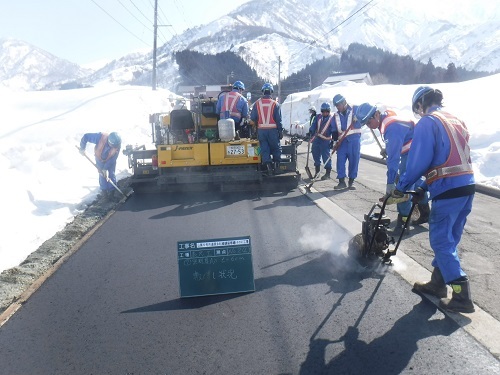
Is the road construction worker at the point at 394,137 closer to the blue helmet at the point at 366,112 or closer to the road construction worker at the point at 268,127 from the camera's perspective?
the blue helmet at the point at 366,112

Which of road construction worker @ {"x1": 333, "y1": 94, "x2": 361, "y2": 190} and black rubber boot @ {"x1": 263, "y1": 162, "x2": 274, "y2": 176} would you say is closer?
road construction worker @ {"x1": 333, "y1": 94, "x2": 361, "y2": 190}

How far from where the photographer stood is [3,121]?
19.3 m

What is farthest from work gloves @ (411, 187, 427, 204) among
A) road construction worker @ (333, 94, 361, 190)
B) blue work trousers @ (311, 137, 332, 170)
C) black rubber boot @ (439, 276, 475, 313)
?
blue work trousers @ (311, 137, 332, 170)

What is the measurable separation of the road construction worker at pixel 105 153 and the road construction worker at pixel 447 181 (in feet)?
21.5

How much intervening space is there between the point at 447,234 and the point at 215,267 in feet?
6.83

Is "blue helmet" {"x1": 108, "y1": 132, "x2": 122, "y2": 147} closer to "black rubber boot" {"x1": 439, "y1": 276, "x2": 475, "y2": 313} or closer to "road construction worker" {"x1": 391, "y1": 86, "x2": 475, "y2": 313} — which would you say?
"road construction worker" {"x1": 391, "y1": 86, "x2": 475, "y2": 313}

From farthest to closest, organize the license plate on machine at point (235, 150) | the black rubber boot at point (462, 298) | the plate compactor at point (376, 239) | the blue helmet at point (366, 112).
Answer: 1. the license plate on machine at point (235, 150)
2. the blue helmet at point (366, 112)
3. the plate compactor at point (376, 239)
4. the black rubber boot at point (462, 298)

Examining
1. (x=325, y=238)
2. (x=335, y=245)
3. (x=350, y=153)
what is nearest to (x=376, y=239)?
(x=335, y=245)

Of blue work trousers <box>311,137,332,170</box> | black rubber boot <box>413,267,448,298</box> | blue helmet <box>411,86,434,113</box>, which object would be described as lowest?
black rubber boot <box>413,267,448,298</box>

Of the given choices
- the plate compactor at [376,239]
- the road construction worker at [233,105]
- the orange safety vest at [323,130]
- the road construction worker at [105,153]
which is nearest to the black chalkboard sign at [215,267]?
the plate compactor at [376,239]

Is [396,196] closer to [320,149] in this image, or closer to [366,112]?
[366,112]

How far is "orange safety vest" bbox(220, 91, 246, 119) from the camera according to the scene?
9.50 meters

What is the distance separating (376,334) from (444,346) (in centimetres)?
48

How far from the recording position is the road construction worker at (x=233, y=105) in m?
9.50
